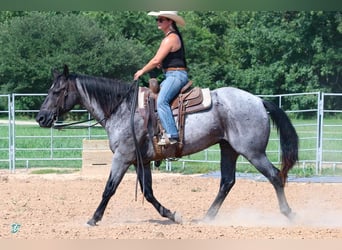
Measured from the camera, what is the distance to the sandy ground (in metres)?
5.18

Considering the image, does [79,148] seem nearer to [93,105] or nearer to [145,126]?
[93,105]

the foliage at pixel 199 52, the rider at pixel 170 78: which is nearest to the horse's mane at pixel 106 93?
the rider at pixel 170 78

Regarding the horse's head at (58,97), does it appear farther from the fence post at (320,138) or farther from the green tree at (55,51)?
the green tree at (55,51)

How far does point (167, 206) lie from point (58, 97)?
7.12 ft

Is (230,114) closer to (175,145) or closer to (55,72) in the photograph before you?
(175,145)

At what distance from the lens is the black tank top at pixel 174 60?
5.86m

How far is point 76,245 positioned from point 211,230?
3.74m

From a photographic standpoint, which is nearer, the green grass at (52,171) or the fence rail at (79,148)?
the fence rail at (79,148)

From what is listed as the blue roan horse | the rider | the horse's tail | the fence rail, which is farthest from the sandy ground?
the fence rail

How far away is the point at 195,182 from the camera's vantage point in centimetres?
1000

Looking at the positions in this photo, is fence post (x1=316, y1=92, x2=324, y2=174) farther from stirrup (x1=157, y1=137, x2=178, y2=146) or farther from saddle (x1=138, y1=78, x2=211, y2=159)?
stirrup (x1=157, y1=137, x2=178, y2=146)

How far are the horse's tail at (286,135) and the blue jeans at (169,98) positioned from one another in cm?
104

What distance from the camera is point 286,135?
6.46 m

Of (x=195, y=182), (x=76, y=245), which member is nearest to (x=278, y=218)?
(x=195, y=182)
